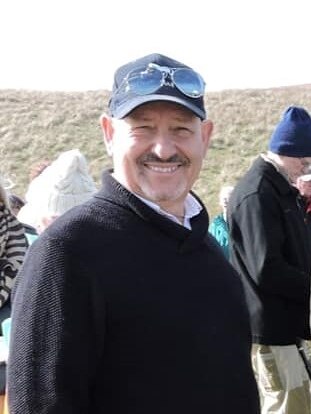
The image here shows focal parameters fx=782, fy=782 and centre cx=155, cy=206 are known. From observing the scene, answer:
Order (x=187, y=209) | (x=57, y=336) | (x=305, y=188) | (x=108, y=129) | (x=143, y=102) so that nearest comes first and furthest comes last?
(x=57, y=336) < (x=143, y=102) < (x=108, y=129) < (x=187, y=209) < (x=305, y=188)

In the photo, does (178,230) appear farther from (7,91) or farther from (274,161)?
(7,91)

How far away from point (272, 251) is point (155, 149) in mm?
2386

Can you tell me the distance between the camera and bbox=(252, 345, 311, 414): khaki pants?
460cm

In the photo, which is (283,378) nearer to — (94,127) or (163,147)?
(163,147)

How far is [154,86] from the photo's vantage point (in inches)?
81.7

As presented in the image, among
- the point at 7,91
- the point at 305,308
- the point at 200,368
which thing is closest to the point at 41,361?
the point at 200,368

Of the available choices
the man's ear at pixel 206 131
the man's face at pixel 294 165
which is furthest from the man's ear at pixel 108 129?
the man's face at pixel 294 165

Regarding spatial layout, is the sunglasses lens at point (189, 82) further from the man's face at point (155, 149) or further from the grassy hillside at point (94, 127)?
the grassy hillside at point (94, 127)

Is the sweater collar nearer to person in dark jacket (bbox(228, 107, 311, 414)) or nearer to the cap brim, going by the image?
the cap brim

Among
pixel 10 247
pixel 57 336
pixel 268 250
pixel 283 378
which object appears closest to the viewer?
pixel 57 336

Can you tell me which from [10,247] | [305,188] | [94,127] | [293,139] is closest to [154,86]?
[10,247]

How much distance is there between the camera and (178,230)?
2.09m

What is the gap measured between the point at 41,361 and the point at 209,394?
0.45 m

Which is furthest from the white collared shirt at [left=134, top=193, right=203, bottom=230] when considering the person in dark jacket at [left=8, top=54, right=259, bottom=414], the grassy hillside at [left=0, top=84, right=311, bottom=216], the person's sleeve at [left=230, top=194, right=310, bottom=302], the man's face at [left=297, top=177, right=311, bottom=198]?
the grassy hillside at [left=0, top=84, right=311, bottom=216]
